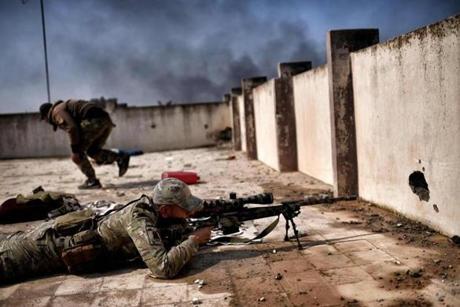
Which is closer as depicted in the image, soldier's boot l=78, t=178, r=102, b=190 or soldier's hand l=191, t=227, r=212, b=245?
soldier's hand l=191, t=227, r=212, b=245

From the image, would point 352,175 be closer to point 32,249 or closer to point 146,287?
point 146,287

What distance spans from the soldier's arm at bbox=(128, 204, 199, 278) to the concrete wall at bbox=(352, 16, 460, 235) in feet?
7.65

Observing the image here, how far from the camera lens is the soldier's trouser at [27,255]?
371 centimetres

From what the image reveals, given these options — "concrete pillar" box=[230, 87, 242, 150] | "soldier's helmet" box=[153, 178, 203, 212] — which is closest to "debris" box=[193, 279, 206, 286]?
"soldier's helmet" box=[153, 178, 203, 212]

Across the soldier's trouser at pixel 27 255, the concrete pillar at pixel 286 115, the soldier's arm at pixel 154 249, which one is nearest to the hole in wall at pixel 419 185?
the soldier's arm at pixel 154 249

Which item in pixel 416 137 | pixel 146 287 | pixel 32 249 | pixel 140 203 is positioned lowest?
pixel 146 287

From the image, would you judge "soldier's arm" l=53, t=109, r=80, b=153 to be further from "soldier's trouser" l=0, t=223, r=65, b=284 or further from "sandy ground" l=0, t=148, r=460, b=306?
"soldier's trouser" l=0, t=223, r=65, b=284

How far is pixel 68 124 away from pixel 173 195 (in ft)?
18.4

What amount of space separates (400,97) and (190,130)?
656 inches

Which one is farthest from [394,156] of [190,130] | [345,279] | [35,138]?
[35,138]

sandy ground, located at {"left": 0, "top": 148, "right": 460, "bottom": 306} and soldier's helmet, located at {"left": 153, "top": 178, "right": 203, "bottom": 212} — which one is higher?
soldier's helmet, located at {"left": 153, "top": 178, "right": 203, "bottom": 212}

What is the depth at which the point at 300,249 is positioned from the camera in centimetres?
409

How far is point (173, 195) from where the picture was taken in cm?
350

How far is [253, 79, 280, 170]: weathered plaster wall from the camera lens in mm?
10219
